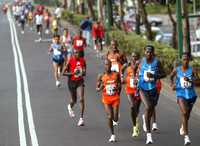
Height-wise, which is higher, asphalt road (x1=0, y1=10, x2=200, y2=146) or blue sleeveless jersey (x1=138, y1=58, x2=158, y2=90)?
blue sleeveless jersey (x1=138, y1=58, x2=158, y2=90)

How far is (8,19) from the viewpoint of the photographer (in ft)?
213

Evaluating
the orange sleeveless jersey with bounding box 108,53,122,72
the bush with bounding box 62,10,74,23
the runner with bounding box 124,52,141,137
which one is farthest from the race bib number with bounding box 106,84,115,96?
the bush with bounding box 62,10,74,23

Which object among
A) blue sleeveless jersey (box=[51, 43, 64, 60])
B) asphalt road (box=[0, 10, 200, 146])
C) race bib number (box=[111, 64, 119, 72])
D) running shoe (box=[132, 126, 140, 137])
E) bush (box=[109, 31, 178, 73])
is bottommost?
asphalt road (box=[0, 10, 200, 146])

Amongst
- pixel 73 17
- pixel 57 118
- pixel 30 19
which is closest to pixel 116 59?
pixel 57 118

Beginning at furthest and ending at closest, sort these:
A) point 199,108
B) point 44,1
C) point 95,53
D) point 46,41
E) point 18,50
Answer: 1. point 44,1
2. point 46,41
3. point 18,50
4. point 95,53
5. point 199,108

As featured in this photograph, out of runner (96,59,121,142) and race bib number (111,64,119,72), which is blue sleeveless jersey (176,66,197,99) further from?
race bib number (111,64,119,72)

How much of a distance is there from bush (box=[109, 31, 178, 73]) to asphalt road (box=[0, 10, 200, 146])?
1714 mm

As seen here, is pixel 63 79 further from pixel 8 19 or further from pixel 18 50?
pixel 8 19

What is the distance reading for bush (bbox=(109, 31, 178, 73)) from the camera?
24102mm

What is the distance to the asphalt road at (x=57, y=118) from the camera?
15477 mm

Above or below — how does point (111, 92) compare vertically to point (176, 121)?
above

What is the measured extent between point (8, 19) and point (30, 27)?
13226 mm

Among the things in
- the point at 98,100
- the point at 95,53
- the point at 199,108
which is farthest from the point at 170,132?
the point at 95,53

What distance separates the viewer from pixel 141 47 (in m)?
28.2
